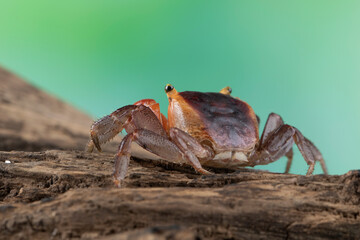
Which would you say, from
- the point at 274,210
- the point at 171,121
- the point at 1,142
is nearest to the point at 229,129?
the point at 171,121

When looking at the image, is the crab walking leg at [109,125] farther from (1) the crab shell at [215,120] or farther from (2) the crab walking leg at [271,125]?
(2) the crab walking leg at [271,125]

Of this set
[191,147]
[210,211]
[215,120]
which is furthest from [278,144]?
Answer: [210,211]

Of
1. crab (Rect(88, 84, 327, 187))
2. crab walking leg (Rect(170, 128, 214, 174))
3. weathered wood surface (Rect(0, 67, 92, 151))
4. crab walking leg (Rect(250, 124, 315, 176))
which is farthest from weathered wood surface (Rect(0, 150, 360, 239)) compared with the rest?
weathered wood surface (Rect(0, 67, 92, 151))

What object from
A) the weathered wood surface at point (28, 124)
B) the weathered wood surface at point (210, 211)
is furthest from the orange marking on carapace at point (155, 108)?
the weathered wood surface at point (28, 124)

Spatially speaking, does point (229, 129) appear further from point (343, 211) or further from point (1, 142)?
point (1, 142)

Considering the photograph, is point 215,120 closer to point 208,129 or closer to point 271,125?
point 208,129
